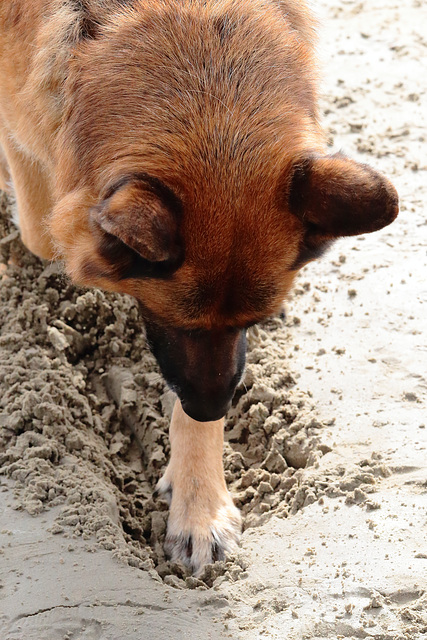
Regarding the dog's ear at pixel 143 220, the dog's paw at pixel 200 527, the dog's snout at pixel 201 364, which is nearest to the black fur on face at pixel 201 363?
the dog's snout at pixel 201 364

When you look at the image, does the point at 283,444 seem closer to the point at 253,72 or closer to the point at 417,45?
the point at 253,72

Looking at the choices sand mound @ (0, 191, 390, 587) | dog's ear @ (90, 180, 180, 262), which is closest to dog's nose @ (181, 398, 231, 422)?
sand mound @ (0, 191, 390, 587)

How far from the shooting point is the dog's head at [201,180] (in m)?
2.93

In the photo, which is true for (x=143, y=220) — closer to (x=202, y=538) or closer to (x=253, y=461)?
(x=202, y=538)

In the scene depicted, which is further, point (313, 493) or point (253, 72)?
point (313, 493)

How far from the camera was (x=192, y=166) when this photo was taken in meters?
2.95

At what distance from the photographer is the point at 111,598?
3.28 m

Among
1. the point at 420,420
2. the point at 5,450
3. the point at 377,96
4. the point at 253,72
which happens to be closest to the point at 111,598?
the point at 5,450

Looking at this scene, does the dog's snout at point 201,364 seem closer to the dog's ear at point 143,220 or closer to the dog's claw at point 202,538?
the dog's ear at point 143,220

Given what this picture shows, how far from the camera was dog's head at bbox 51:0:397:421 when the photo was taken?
293cm

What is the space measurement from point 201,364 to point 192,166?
0.84m

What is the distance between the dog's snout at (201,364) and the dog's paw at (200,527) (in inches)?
26.5

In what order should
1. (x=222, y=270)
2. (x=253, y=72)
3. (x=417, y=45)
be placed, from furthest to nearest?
(x=417, y=45), (x=253, y=72), (x=222, y=270)

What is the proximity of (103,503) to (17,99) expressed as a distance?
1930mm
